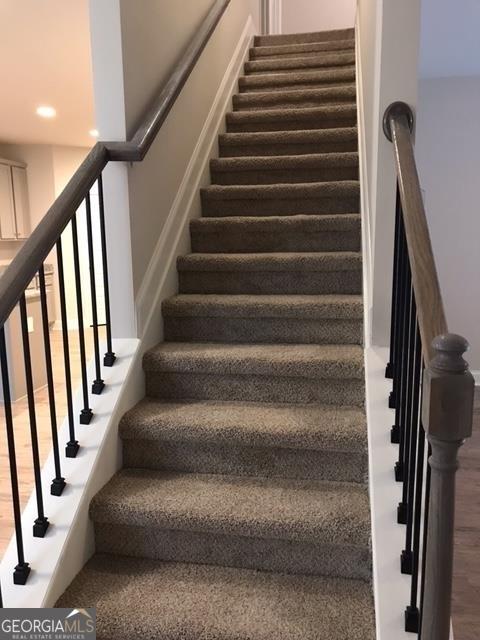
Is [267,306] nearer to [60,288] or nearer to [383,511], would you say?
[60,288]

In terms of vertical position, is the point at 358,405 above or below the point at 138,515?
above

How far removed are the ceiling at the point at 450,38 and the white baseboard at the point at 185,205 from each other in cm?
134

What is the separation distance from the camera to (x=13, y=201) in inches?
254

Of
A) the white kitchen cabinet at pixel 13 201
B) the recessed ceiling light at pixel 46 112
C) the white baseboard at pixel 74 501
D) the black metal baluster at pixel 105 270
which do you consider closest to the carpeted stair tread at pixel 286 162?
the black metal baluster at pixel 105 270

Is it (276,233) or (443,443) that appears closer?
(443,443)

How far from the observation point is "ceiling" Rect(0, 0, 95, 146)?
2.93 m

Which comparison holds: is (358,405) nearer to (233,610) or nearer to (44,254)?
(233,610)

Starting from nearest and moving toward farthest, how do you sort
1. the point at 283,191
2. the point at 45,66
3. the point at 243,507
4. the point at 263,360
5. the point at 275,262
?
the point at 243,507 < the point at 263,360 < the point at 275,262 < the point at 283,191 < the point at 45,66

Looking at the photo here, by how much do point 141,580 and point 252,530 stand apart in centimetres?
37

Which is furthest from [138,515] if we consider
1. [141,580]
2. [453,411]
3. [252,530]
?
[453,411]

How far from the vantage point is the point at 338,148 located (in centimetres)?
315

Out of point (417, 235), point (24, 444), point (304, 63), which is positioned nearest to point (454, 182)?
point (304, 63)

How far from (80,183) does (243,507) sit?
1190 millimetres

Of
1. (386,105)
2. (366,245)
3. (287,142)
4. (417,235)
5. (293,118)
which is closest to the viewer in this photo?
(417,235)
